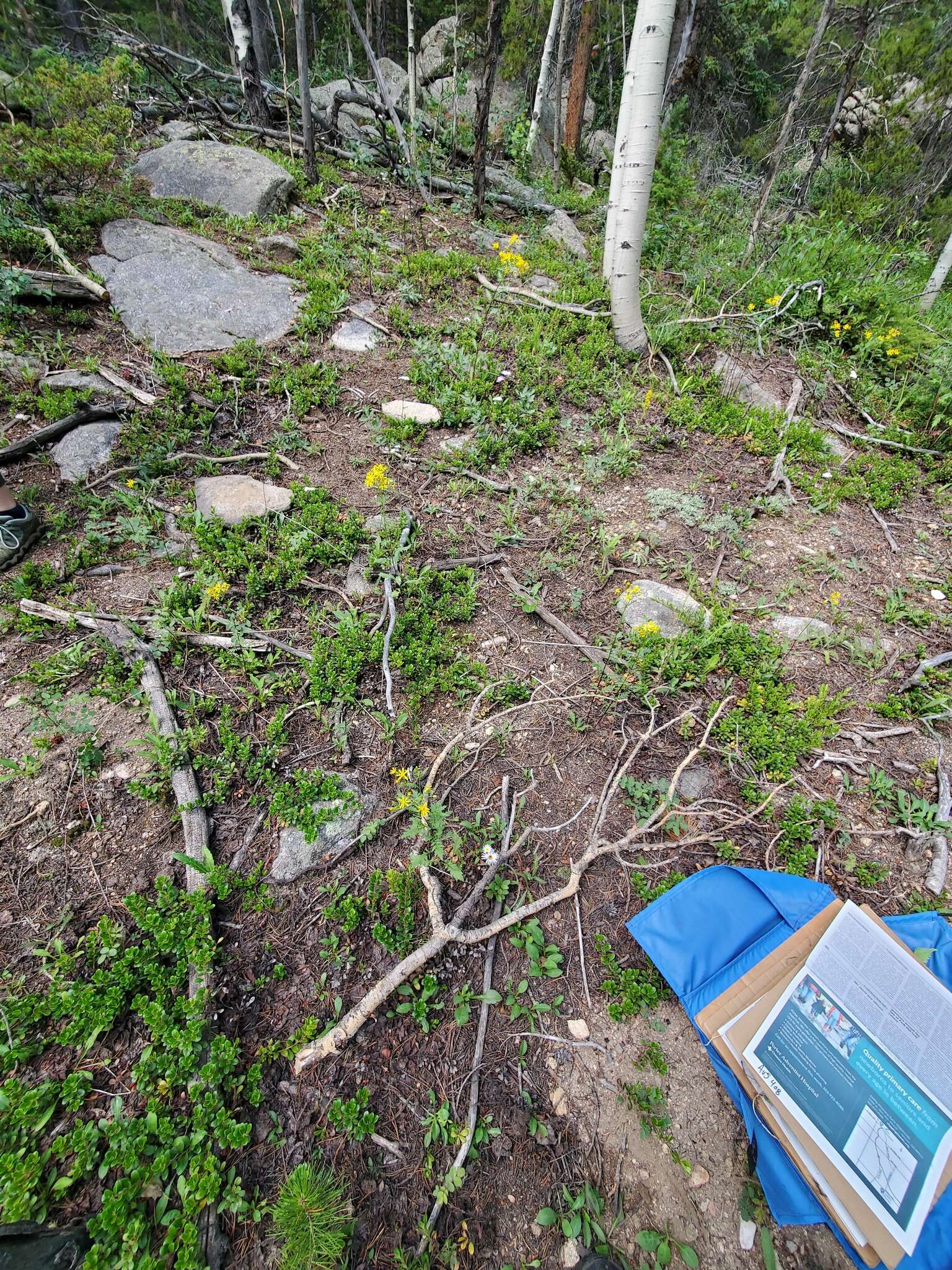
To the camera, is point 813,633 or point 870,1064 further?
point 813,633

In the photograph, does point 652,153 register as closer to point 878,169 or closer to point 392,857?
point 392,857

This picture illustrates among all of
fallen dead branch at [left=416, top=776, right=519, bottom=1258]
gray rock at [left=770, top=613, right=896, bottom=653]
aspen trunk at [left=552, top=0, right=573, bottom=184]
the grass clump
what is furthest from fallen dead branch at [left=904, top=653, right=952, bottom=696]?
aspen trunk at [left=552, top=0, right=573, bottom=184]

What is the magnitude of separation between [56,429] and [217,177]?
490 centimetres

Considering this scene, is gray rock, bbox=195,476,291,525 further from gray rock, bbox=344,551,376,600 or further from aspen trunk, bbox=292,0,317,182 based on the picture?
aspen trunk, bbox=292,0,317,182

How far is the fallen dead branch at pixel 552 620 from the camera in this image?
131 inches

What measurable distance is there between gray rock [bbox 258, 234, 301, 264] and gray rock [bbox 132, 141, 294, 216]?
0.68 metres

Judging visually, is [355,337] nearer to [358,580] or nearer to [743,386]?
[358,580]

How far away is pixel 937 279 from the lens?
21.5 ft

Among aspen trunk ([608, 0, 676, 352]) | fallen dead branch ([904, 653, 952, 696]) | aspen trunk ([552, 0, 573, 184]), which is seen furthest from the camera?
aspen trunk ([552, 0, 573, 184])

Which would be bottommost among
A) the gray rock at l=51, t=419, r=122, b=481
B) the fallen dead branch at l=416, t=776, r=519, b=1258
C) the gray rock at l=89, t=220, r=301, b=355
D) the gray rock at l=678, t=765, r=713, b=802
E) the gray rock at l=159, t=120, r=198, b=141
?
the fallen dead branch at l=416, t=776, r=519, b=1258

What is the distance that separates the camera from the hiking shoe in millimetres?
3158

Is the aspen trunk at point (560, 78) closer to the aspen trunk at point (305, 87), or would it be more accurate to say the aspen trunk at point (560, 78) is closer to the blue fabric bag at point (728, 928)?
the aspen trunk at point (305, 87)

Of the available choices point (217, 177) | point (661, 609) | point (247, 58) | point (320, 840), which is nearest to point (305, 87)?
point (217, 177)

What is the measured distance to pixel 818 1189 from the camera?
1763 mm
